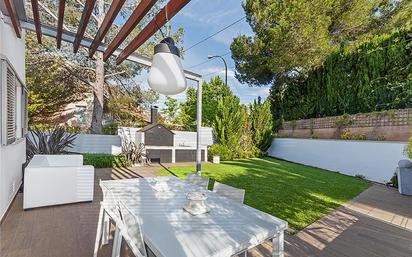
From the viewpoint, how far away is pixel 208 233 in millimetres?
1780

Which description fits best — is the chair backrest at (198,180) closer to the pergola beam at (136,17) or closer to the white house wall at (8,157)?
the pergola beam at (136,17)

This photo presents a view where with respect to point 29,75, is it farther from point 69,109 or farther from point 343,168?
point 343,168

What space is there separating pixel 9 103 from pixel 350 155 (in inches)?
400

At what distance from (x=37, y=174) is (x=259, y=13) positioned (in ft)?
36.9

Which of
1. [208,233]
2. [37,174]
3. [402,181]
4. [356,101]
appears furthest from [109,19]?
[356,101]

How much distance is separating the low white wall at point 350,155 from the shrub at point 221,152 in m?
3.09

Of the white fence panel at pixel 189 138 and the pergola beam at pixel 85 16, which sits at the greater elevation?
the pergola beam at pixel 85 16

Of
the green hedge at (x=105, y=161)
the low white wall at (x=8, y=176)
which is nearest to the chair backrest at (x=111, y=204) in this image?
the low white wall at (x=8, y=176)

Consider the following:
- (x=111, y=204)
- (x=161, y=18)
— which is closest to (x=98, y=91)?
(x=161, y=18)

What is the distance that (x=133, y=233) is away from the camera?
6.07ft

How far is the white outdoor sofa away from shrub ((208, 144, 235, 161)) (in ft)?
24.8

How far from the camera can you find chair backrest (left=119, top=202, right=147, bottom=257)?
5.53ft

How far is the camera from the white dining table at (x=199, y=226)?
1571 millimetres

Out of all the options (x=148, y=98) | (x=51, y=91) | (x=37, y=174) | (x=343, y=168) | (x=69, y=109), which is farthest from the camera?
(x=69, y=109)
